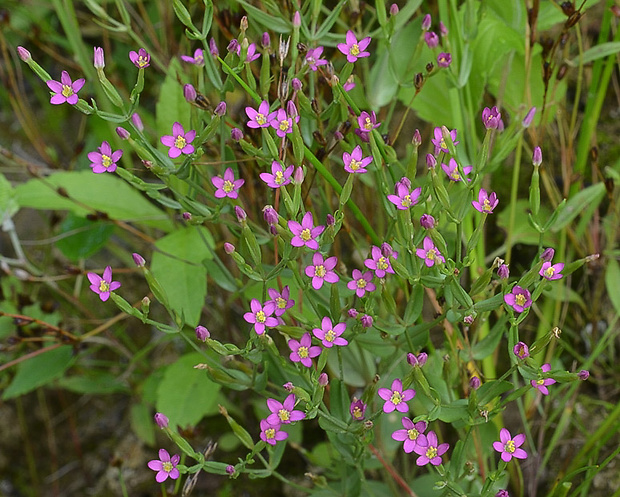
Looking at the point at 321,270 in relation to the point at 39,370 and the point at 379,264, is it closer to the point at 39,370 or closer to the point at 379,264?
the point at 379,264

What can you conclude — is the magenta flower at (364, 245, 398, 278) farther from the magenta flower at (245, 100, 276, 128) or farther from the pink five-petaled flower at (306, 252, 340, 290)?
the magenta flower at (245, 100, 276, 128)

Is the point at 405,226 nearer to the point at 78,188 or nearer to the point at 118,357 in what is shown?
the point at 78,188

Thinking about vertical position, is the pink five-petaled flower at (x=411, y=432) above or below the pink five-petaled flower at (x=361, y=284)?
below


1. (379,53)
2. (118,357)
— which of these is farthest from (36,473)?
(379,53)

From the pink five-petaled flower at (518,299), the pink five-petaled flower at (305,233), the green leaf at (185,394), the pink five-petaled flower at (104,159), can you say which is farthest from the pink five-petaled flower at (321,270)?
the green leaf at (185,394)

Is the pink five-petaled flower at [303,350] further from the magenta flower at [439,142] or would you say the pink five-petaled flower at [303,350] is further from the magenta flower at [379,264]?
the magenta flower at [439,142]
